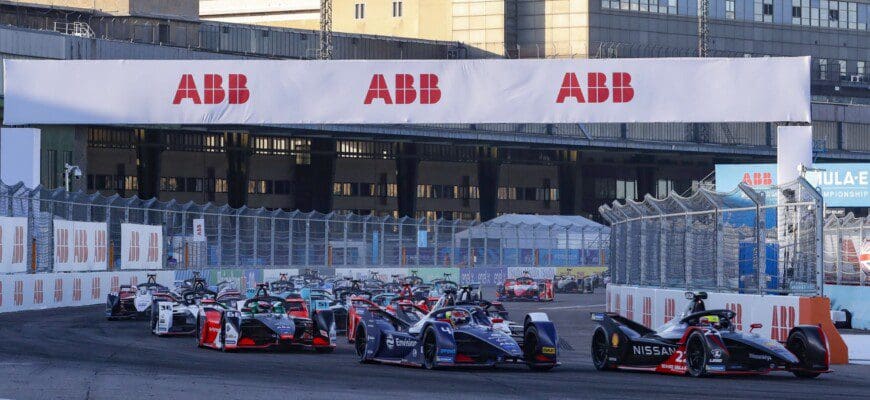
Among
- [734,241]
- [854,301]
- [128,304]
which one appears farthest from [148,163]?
[734,241]

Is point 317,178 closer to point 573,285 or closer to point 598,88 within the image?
point 573,285

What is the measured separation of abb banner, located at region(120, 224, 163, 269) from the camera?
40844 mm

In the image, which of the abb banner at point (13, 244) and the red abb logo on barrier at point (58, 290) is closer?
the abb banner at point (13, 244)

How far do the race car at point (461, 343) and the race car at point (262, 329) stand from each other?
7.55 feet

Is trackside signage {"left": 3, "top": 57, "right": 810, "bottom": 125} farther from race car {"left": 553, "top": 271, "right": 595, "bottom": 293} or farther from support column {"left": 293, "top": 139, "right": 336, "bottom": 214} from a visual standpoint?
support column {"left": 293, "top": 139, "right": 336, "bottom": 214}

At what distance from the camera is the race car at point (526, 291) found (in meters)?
48.6

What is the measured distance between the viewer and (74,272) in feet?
124

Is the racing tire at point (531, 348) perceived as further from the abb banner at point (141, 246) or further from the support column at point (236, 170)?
the support column at point (236, 170)

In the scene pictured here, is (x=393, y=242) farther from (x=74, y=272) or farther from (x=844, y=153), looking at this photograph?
(x=844, y=153)

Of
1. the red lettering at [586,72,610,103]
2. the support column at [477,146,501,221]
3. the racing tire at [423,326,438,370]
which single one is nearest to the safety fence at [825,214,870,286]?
the red lettering at [586,72,610,103]

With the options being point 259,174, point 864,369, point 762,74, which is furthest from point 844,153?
point 864,369

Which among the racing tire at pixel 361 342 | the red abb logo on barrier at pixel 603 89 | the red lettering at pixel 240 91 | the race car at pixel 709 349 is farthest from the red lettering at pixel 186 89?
the race car at pixel 709 349

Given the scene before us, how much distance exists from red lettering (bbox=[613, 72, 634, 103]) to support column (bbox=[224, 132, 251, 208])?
50999mm

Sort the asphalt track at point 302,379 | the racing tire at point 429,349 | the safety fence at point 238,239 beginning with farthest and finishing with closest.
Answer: the safety fence at point 238,239 → the racing tire at point 429,349 → the asphalt track at point 302,379
